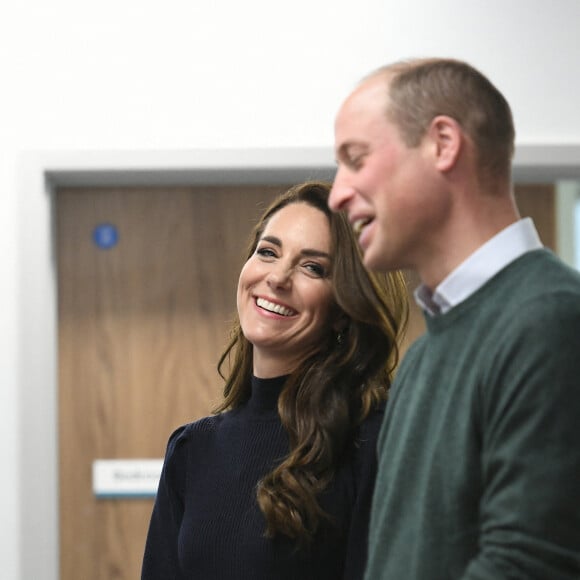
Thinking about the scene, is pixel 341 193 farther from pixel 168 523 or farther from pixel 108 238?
pixel 108 238

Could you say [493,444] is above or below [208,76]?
below

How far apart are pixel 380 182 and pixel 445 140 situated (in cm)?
7

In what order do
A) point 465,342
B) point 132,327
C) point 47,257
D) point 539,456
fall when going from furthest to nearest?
point 132,327
point 47,257
point 465,342
point 539,456

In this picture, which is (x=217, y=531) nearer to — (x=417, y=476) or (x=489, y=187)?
(x=417, y=476)

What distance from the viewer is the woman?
127 centimetres

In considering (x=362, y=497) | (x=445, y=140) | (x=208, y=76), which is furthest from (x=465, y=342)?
(x=208, y=76)

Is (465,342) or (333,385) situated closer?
(465,342)

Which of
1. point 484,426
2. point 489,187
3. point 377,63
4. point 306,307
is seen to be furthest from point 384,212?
point 377,63

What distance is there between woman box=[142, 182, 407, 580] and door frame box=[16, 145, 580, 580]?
883 mm

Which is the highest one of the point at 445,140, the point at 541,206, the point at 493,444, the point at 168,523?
the point at 541,206

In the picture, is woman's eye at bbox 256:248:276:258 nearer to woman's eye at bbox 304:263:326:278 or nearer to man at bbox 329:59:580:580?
woman's eye at bbox 304:263:326:278

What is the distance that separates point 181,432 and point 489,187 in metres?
0.78

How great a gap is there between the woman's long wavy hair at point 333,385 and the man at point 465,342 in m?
0.34

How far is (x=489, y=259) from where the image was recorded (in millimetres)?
849
